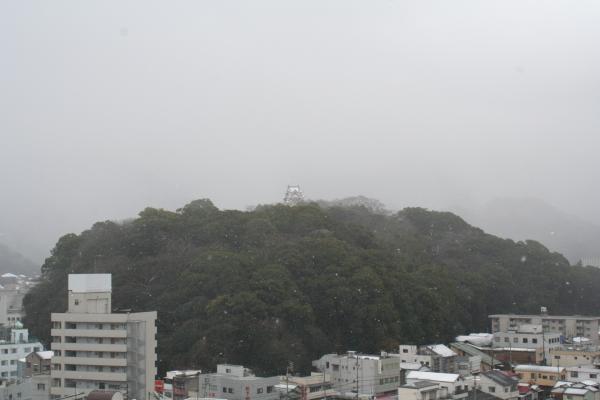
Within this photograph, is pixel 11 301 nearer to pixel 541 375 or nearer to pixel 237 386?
pixel 237 386

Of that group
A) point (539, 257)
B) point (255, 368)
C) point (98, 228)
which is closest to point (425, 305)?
point (255, 368)

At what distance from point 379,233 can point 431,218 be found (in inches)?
228

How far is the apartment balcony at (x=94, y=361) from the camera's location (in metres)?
21.2

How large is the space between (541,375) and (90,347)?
14453 millimetres

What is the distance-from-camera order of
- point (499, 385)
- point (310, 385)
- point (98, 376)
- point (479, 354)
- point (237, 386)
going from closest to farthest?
point (98, 376), point (237, 386), point (499, 385), point (310, 385), point (479, 354)

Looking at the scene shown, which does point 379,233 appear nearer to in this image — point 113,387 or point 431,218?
point 431,218

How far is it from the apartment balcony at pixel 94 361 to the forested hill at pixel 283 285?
13.4ft

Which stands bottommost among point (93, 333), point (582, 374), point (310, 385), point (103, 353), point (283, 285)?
point (310, 385)

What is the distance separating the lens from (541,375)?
25406 mm

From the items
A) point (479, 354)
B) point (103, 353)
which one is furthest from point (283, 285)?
point (103, 353)

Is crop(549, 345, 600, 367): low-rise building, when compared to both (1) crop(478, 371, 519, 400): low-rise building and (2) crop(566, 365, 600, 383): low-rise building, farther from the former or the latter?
(1) crop(478, 371, 519, 400): low-rise building

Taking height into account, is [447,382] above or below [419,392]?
above

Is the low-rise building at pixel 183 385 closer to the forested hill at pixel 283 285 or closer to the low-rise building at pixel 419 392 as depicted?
the forested hill at pixel 283 285

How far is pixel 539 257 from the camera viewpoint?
41.3 meters
